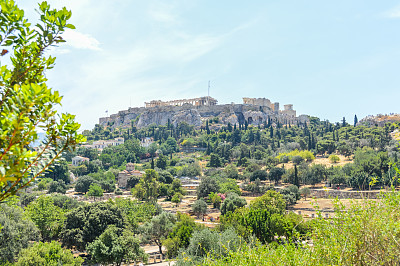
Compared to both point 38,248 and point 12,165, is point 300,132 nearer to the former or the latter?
point 38,248

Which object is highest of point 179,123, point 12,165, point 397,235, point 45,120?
point 179,123

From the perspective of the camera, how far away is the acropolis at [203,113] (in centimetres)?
10144

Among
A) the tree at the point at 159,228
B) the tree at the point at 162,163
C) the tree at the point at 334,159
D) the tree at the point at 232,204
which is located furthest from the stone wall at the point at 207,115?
the tree at the point at 159,228

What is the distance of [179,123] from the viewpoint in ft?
325

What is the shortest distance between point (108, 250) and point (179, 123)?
264ft

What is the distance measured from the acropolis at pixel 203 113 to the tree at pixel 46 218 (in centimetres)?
7173

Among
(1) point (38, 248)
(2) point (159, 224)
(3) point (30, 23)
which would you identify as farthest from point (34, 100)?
(2) point (159, 224)

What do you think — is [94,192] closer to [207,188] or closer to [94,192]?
[94,192]

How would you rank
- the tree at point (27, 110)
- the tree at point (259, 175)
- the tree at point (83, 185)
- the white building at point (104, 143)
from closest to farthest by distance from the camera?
the tree at point (27, 110), the tree at point (83, 185), the tree at point (259, 175), the white building at point (104, 143)

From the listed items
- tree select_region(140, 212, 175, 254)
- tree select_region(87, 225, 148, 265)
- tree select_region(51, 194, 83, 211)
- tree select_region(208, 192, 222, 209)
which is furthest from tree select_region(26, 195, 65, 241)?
tree select_region(208, 192, 222, 209)

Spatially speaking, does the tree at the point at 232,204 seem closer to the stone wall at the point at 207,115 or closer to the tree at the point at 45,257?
the tree at the point at 45,257

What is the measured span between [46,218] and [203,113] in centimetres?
8641

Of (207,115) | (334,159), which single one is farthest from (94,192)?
(207,115)

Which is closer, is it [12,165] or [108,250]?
[12,165]
